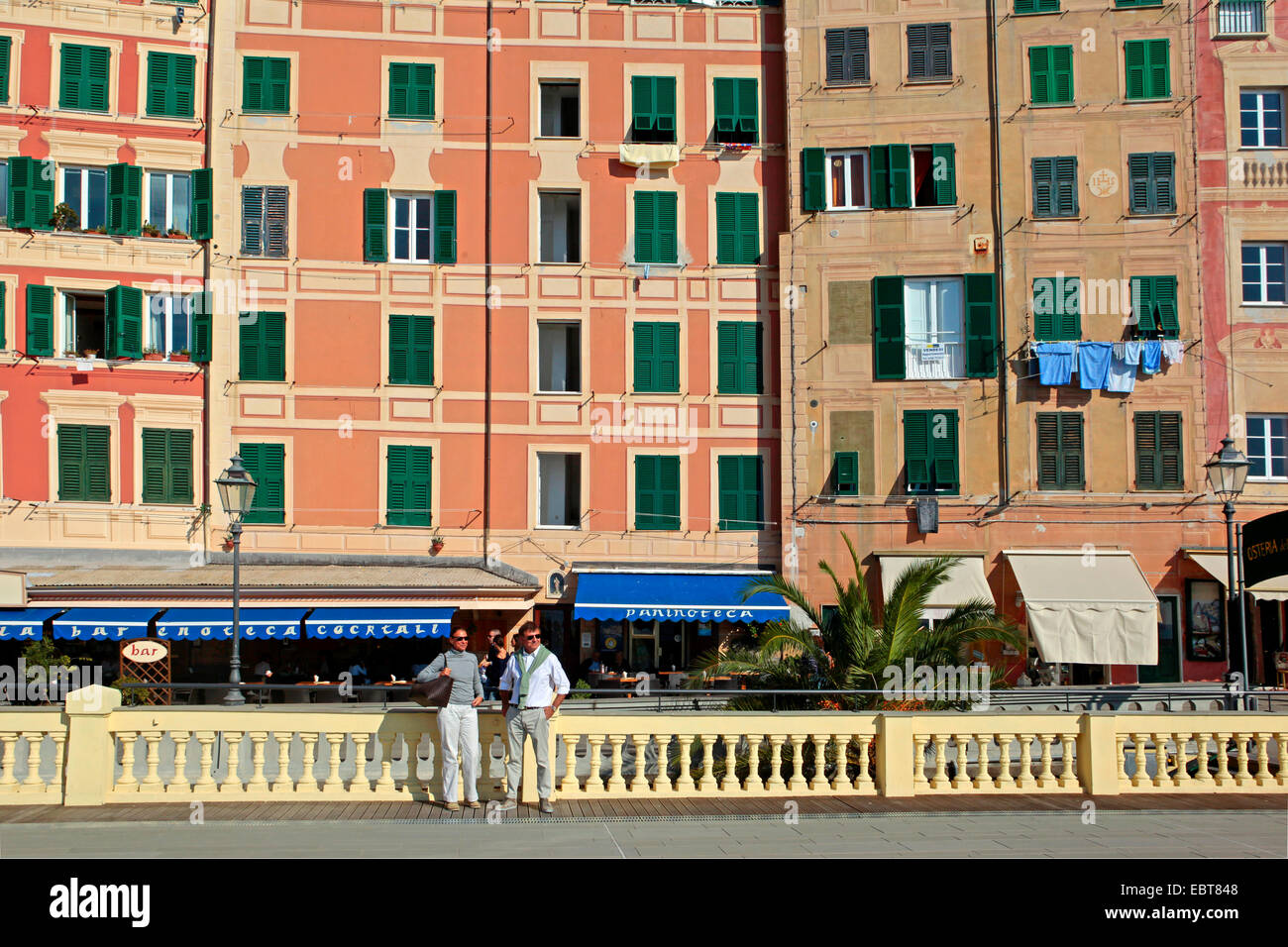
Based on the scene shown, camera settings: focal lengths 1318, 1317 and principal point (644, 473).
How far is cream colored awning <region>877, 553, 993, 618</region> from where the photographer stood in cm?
3012

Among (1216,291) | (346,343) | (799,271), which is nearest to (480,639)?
(346,343)

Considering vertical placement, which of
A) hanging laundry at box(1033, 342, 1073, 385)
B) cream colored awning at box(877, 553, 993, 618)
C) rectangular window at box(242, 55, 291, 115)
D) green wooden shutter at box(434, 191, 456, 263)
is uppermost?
rectangular window at box(242, 55, 291, 115)

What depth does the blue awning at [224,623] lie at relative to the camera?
27.7 m

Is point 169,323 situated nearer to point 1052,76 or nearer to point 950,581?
point 950,581

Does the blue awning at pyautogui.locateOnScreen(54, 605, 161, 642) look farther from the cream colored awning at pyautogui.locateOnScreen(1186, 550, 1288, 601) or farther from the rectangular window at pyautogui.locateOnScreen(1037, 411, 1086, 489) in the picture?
the cream colored awning at pyautogui.locateOnScreen(1186, 550, 1288, 601)

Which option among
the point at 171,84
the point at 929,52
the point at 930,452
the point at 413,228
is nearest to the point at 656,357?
the point at 413,228

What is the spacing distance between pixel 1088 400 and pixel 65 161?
24.5 meters

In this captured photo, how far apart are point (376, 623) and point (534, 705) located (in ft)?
51.7

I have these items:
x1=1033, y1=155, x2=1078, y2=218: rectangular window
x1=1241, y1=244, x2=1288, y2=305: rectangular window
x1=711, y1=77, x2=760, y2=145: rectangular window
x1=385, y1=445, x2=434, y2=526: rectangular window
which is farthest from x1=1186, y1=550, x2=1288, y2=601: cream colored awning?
x1=385, y1=445, x2=434, y2=526: rectangular window

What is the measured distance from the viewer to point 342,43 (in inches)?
1266

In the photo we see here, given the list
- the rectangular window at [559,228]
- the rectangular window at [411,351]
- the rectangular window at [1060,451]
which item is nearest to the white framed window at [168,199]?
the rectangular window at [411,351]

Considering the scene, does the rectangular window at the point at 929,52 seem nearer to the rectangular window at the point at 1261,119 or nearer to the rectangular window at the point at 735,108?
the rectangular window at the point at 735,108

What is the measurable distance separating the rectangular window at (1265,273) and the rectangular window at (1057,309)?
4001 mm

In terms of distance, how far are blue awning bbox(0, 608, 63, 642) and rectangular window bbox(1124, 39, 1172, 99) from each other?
90.3 ft
